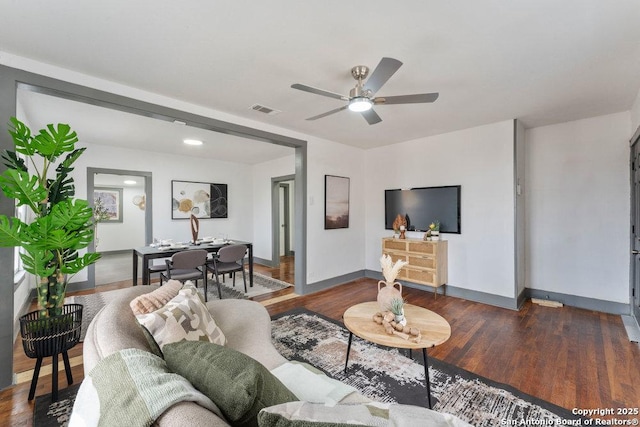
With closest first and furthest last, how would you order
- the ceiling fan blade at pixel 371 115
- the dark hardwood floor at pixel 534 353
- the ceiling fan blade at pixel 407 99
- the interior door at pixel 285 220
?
the dark hardwood floor at pixel 534 353
the ceiling fan blade at pixel 407 99
the ceiling fan blade at pixel 371 115
the interior door at pixel 285 220

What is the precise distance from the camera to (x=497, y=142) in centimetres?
369

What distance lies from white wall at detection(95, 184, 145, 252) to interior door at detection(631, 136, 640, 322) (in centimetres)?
1047

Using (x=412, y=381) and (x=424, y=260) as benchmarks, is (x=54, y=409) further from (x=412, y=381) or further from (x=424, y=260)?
(x=424, y=260)

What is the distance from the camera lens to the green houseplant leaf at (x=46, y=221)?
1739mm

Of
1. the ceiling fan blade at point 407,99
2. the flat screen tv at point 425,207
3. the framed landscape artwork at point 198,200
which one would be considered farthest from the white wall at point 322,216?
the framed landscape artwork at point 198,200

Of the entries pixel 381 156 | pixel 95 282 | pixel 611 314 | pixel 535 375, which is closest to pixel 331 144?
pixel 381 156

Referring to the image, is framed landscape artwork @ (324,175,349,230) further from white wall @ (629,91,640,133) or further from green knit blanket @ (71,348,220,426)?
green knit blanket @ (71,348,220,426)

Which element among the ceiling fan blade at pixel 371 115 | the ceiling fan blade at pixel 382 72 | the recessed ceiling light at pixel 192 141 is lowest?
the ceiling fan blade at pixel 371 115

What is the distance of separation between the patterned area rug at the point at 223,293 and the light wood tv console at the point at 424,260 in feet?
6.45

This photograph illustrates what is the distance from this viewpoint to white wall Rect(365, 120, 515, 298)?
363 centimetres

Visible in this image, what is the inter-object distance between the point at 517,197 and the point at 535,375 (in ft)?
7.46

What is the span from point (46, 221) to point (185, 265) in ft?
6.35

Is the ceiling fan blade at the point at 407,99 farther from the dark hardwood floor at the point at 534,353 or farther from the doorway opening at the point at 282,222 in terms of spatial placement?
the doorway opening at the point at 282,222

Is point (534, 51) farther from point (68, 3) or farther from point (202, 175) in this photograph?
point (202, 175)
